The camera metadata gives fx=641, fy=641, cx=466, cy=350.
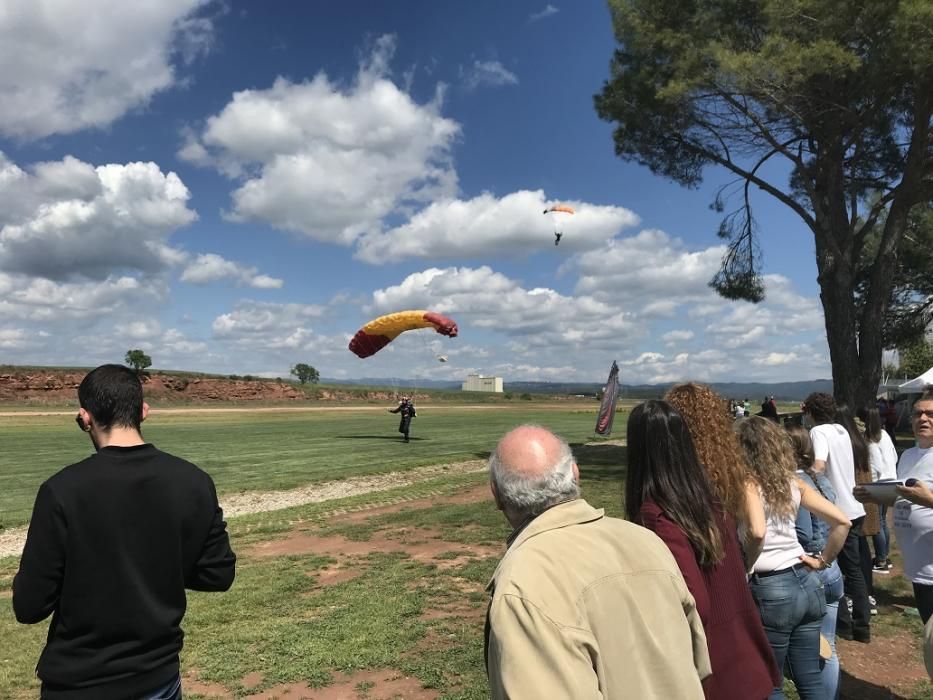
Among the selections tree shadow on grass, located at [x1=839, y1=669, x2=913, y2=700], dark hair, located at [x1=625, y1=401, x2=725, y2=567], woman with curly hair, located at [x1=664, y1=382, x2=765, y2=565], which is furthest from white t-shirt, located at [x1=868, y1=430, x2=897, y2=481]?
dark hair, located at [x1=625, y1=401, x2=725, y2=567]

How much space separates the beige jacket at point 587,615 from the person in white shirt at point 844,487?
11.8 ft

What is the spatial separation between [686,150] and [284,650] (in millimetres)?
17331

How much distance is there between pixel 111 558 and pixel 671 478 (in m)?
2.03

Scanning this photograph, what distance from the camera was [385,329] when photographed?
3098cm

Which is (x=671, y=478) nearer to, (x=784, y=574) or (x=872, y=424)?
(x=784, y=574)

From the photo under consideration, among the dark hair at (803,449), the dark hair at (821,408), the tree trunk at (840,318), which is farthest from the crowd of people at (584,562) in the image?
the tree trunk at (840,318)

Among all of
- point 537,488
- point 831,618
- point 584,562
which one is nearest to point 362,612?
point 831,618

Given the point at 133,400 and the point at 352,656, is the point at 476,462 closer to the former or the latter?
the point at 352,656

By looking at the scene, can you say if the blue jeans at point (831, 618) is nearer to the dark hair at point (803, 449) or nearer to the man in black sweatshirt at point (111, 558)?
the dark hair at point (803, 449)

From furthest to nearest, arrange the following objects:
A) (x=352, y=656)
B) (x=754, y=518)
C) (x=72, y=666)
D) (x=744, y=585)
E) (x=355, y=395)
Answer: (x=355, y=395), (x=352, y=656), (x=754, y=518), (x=744, y=585), (x=72, y=666)

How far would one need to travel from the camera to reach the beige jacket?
4.82 feet

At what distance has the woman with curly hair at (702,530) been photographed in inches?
88.6

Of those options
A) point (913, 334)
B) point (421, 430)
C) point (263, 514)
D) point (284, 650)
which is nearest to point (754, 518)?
point (284, 650)

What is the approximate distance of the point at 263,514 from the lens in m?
11.3
